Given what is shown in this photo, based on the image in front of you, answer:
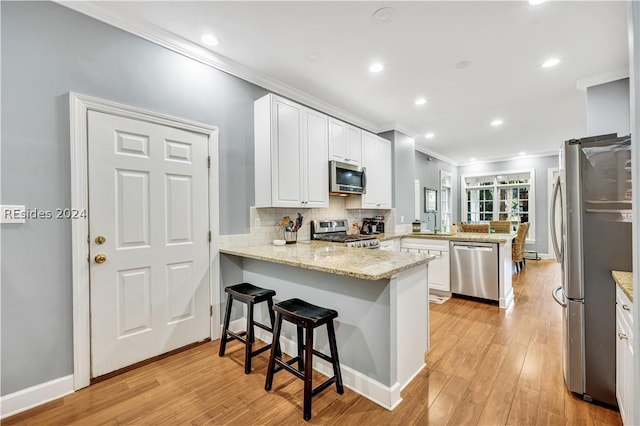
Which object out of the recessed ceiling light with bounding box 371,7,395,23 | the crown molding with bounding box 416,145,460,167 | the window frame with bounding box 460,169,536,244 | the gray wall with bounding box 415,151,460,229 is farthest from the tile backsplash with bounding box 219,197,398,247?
the window frame with bounding box 460,169,536,244

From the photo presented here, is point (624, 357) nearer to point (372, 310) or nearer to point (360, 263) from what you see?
point (372, 310)

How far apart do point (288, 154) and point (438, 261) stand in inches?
106

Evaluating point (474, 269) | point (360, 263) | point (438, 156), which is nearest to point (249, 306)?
point (360, 263)

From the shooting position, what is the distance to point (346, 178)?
3.86m

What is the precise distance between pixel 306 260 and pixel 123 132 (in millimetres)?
1728

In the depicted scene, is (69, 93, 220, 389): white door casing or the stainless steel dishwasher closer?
(69, 93, 220, 389): white door casing

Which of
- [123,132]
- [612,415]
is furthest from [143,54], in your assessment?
[612,415]

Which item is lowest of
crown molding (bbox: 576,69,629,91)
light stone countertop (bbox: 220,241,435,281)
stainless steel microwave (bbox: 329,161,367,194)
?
light stone countertop (bbox: 220,241,435,281)

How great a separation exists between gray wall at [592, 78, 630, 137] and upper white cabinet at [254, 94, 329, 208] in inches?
120

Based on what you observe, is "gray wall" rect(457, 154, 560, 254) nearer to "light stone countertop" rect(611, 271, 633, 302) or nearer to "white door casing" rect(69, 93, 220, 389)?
"light stone countertop" rect(611, 271, 633, 302)

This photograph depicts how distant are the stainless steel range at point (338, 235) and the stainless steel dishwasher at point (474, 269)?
1185mm

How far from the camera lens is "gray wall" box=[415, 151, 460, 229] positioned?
6.67 m

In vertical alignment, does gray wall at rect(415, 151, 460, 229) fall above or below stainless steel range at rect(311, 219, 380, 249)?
above

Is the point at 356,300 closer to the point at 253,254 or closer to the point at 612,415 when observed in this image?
the point at 253,254
